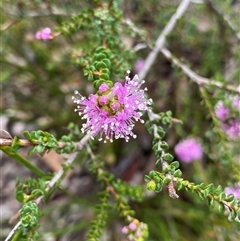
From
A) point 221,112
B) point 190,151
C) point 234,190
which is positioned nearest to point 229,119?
point 221,112

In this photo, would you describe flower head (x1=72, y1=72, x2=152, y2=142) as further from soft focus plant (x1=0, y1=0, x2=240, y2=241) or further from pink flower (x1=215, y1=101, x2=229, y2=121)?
pink flower (x1=215, y1=101, x2=229, y2=121)

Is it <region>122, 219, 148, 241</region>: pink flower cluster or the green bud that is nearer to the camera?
the green bud

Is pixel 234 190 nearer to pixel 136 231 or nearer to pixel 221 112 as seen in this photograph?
pixel 221 112

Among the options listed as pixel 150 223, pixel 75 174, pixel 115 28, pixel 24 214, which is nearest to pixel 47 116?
pixel 75 174

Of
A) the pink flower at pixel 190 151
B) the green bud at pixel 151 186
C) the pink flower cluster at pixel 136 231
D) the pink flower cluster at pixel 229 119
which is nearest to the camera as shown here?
the green bud at pixel 151 186

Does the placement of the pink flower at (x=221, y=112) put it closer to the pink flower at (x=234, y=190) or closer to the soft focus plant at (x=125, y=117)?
the soft focus plant at (x=125, y=117)

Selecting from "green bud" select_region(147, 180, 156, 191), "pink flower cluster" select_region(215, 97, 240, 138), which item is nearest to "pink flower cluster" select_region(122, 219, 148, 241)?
"green bud" select_region(147, 180, 156, 191)

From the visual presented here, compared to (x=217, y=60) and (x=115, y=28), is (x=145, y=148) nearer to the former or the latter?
(x=217, y=60)

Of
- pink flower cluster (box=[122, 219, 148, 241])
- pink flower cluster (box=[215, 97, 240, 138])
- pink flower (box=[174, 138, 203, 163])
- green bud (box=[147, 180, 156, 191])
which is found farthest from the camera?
pink flower (box=[174, 138, 203, 163])

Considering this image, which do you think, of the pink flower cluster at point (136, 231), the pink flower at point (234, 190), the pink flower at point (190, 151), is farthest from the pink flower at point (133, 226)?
the pink flower at point (190, 151)
